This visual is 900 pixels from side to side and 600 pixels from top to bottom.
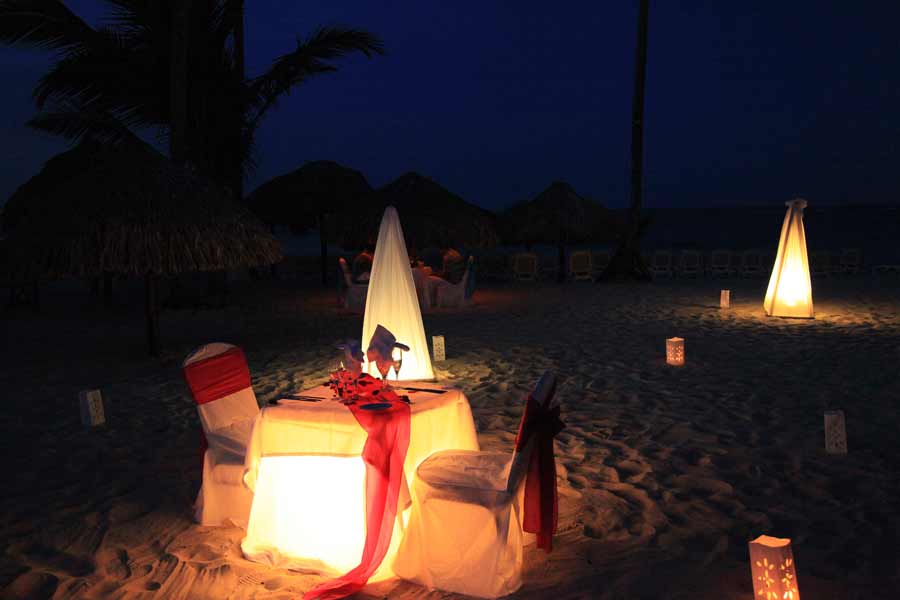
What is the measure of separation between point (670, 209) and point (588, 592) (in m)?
105

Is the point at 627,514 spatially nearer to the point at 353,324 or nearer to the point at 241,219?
the point at 241,219

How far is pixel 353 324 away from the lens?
11.6 m

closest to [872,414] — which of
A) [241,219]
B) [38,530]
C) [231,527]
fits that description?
[231,527]

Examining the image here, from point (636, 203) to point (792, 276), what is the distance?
8752 mm

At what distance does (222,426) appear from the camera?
156 inches

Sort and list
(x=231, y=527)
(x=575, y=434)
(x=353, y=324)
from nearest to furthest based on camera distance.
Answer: (x=231, y=527), (x=575, y=434), (x=353, y=324)

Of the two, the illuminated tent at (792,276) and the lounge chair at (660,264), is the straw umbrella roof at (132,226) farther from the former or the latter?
the lounge chair at (660,264)

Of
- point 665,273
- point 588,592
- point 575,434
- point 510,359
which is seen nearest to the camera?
point 588,592

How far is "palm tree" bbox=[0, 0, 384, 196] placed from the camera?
11.6 meters

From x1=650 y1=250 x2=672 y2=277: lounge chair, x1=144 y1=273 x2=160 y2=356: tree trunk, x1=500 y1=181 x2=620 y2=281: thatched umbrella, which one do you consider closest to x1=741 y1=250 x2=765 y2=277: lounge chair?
x1=650 y1=250 x2=672 y2=277: lounge chair

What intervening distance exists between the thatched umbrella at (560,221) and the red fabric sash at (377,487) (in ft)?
54.7

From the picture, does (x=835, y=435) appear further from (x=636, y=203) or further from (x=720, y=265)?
(x=720, y=265)

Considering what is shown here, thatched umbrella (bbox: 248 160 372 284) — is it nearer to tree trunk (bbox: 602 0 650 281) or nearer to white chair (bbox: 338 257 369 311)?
white chair (bbox: 338 257 369 311)

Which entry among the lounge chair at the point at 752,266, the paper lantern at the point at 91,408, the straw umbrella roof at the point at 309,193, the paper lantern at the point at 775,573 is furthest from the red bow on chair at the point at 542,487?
the lounge chair at the point at 752,266
